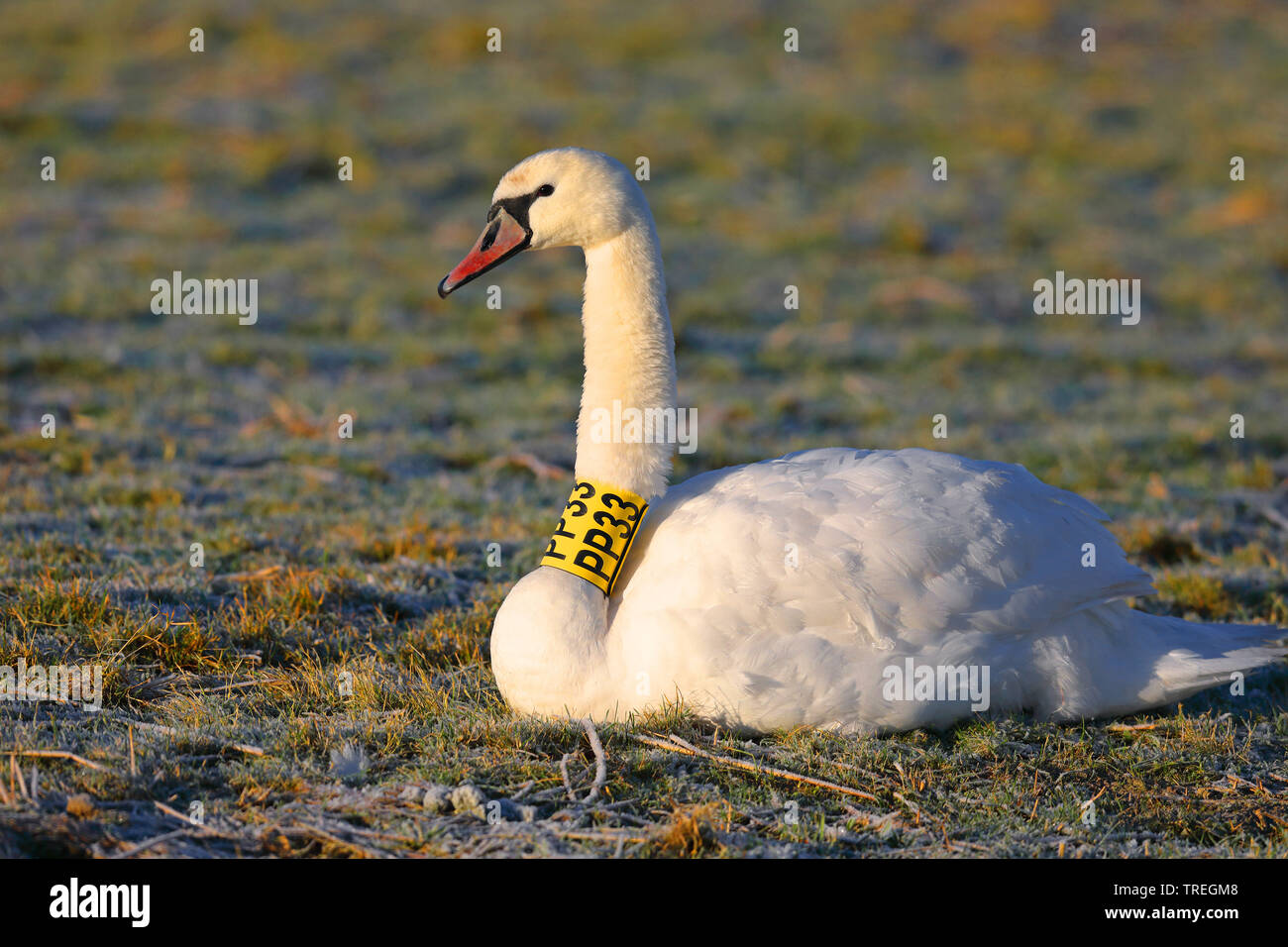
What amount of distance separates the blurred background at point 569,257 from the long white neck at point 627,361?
1628mm

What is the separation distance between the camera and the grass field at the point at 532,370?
500cm

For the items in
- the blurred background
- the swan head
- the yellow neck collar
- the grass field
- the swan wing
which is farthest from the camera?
the blurred background

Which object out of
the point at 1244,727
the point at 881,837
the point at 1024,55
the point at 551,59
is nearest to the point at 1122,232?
the point at 1024,55

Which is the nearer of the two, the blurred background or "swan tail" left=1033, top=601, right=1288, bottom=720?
"swan tail" left=1033, top=601, right=1288, bottom=720

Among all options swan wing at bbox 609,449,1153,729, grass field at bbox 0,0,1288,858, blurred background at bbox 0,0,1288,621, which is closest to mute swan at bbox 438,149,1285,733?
swan wing at bbox 609,449,1153,729

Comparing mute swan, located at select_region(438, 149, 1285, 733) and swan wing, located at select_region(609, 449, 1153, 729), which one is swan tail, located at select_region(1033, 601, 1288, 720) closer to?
mute swan, located at select_region(438, 149, 1285, 733)

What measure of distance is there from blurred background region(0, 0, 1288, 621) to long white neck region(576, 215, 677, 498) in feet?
5.34

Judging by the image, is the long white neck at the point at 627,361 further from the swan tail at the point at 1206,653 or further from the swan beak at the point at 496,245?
the swan tail at the point at 1206,653

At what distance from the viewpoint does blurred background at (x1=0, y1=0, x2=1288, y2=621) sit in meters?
9.39

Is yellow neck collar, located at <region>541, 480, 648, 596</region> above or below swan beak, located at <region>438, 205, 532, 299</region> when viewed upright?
below

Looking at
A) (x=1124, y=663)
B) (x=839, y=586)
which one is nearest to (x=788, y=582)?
(x=839, y=586)

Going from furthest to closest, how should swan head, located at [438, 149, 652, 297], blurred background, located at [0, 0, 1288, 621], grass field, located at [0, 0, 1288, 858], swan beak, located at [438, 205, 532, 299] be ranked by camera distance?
blurred background, located at [0, 0, 1288, 621] → swan beak, located at [438, 205, 532, 299] → swan head, located at [438, 149, 652, 297] → grass field, located at [0, 0, 1288, 858]

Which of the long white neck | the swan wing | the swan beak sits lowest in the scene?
the swan wing

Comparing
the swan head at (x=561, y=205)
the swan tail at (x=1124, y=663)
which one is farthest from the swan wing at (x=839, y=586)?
the swan head at (x=561, y=205)
